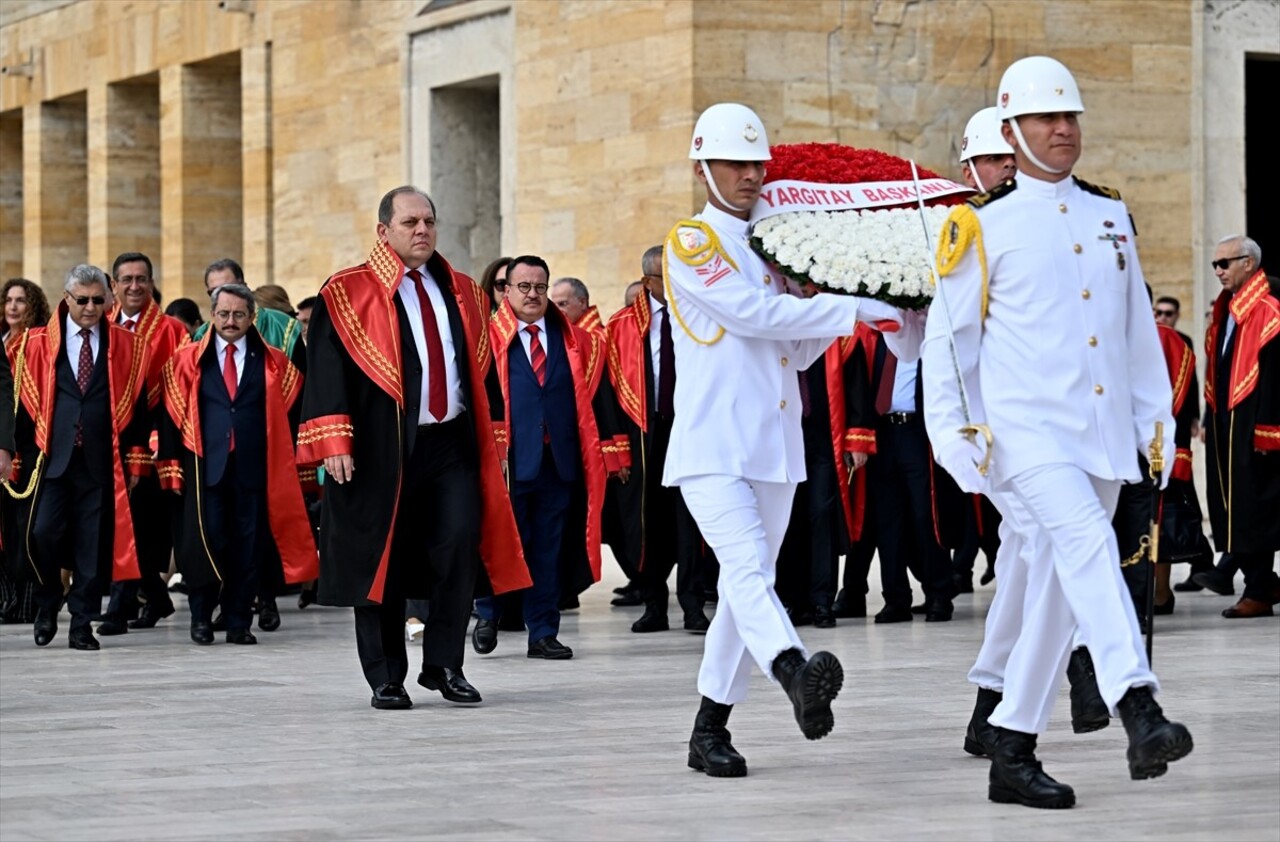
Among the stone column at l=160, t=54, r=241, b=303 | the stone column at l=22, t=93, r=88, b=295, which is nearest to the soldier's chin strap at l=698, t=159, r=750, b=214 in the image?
the stone column at l=160, t=54, r=241, b=303

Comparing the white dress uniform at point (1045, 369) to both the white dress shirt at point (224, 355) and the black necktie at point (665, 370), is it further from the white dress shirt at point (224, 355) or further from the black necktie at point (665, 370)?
the white dress shirt at point (224, 355)

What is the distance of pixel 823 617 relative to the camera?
12.5m

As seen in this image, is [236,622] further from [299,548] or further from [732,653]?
[732,653]

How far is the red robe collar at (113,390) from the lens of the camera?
1210cm

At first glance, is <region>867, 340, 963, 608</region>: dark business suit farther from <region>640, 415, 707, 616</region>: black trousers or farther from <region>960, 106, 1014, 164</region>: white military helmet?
<region>960, 106, 1014, 164</region>: white military helmet

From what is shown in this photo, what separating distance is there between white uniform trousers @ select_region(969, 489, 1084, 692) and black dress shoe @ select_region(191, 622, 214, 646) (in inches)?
221

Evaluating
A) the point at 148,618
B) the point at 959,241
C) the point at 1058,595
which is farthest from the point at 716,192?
the point at 148,618

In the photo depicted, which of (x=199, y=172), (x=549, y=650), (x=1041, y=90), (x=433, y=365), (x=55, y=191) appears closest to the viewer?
(x=1041, y=90)

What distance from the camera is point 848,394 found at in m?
12.7

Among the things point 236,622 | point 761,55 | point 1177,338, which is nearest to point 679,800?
point 236,622

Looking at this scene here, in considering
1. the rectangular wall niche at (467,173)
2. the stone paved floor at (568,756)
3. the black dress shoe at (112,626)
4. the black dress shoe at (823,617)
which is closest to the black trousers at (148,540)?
the black dress shoe at (112,626)

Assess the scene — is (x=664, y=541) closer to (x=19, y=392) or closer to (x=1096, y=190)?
(x=19, y=392)

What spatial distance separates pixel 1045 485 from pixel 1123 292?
619 millimetres

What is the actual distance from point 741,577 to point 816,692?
51cm
